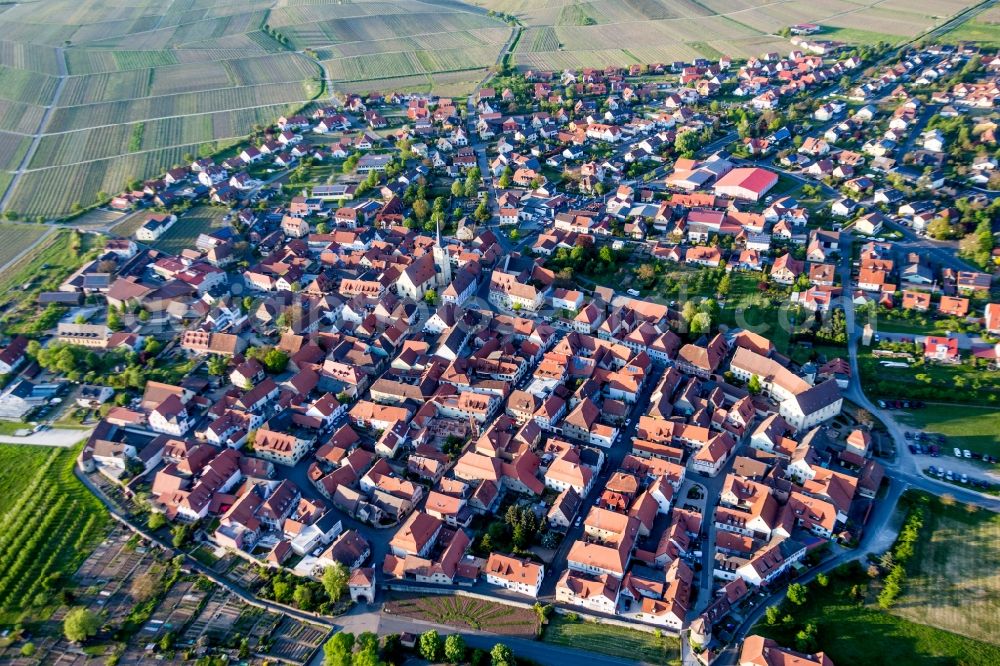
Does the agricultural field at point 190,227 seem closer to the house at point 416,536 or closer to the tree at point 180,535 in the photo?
the tree at point 180,535

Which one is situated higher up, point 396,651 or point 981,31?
point 396,651

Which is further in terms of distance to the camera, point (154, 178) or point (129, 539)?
point (154, 178)

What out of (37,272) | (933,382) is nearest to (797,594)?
(933,382)

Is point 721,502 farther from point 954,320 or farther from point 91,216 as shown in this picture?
point 91,216

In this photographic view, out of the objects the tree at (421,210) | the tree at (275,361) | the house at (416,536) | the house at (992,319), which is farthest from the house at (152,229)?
the house at (992,319)

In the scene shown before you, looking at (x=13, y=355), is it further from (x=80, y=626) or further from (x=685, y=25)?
(x=685, y=25)

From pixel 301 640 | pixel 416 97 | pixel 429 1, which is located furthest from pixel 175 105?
pixel 301 640
